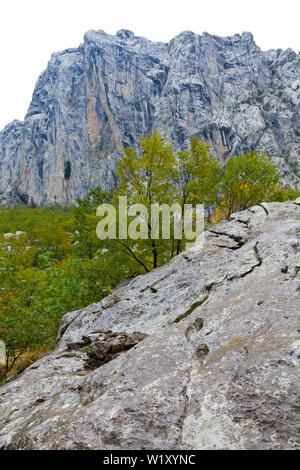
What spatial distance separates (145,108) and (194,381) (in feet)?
468

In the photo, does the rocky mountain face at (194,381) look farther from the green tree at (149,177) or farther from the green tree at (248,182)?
the green tree at (248,182)

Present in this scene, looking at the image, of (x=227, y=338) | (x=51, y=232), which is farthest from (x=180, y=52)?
(x=227, y=338)

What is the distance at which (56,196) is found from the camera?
406ft

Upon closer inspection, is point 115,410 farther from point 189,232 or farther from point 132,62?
point 132,62

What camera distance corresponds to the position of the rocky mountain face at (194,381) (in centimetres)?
286

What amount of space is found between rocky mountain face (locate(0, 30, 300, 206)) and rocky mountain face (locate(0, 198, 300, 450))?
115181mm

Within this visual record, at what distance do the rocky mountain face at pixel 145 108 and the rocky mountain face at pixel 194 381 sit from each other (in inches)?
4535

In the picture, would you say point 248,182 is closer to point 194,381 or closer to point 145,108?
point 194,381

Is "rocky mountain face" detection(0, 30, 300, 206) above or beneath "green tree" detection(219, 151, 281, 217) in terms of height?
above

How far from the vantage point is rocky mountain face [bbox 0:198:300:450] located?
2859mm

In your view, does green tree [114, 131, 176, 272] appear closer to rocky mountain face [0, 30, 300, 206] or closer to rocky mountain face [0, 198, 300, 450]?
rocky mountain face [0, 198, 300, 450]

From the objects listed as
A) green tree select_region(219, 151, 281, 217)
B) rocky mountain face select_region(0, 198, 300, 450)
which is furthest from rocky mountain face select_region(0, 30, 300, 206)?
rocky mountain face select_region(0, 198, 300, 450)

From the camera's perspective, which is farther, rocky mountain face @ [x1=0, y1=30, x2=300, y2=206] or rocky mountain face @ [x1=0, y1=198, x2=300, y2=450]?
rocky mountain face @ [x1=0, y1=30, x2=300, y2=206]

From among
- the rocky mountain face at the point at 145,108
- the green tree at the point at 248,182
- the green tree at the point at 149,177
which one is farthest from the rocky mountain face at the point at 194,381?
the rocky mountain face at the point at 145,108
